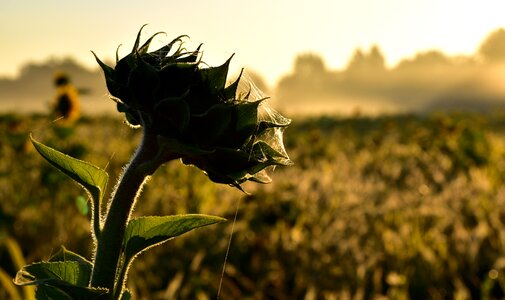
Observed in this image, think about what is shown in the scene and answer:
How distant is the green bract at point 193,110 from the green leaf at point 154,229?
51 millimetres

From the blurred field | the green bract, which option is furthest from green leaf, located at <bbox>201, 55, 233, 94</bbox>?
the blurred field

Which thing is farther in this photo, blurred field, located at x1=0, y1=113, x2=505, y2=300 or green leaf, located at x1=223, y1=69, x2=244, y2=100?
blurred field, located at x1=0, y1=113, x2=505, y2=300

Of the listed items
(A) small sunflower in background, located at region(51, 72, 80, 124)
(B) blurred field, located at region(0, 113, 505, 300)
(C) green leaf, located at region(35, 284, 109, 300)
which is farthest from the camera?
(A) small sunflower in background, located at region(51, 72, 80, 124)

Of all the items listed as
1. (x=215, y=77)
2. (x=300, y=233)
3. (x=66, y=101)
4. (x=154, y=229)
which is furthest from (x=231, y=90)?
(x=66, y=101)

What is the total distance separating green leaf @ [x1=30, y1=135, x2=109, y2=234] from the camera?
21.2 inches

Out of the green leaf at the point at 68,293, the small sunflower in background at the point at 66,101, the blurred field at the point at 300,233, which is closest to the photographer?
the green leaf at the point at 68,293

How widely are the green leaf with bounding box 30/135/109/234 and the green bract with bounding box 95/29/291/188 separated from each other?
0.20ft

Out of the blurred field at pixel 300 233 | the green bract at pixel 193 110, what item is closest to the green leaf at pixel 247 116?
the green bract at pixel 193 110

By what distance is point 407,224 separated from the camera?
350cm

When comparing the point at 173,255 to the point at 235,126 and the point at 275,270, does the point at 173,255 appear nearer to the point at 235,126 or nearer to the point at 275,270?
the point at 275,270

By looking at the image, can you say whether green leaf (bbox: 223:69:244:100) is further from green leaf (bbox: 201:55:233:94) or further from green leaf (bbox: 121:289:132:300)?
green leaf (bbox: 121:289:132:300)

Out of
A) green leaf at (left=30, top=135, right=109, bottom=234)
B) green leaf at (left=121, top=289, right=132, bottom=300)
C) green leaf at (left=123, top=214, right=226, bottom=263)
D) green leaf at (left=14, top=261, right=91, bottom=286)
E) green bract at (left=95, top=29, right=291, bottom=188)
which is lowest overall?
green leaf at (left=121, top=289, right=132, bottom=300)

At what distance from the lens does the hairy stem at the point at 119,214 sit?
540 millimetres

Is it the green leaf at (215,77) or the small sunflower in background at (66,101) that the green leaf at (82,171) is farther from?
the small sunflower in background at (66,101)
